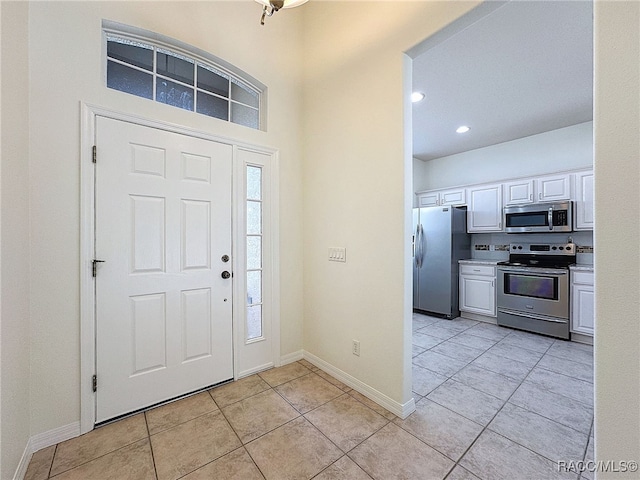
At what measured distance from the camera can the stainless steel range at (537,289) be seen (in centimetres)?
333

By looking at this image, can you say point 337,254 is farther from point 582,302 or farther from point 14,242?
point 582,302

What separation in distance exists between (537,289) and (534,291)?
4 centimetres

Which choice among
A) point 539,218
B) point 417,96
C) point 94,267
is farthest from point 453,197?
point 94,267

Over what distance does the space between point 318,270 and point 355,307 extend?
561 mm

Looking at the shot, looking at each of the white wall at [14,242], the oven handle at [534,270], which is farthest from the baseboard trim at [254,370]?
the oven handle at [534,270]

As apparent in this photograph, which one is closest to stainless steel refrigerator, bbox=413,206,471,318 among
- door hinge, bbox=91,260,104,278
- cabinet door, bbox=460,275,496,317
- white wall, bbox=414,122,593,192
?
cabinet door, bbox=460,275,496,317

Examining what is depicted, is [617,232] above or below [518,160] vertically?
below

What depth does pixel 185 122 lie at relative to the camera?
2088 millimetres

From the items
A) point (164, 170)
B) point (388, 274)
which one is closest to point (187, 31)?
point (164, 170)

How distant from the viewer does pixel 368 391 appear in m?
2.10

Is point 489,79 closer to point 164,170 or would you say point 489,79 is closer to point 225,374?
point 164,170

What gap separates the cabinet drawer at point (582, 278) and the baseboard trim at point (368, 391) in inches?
113

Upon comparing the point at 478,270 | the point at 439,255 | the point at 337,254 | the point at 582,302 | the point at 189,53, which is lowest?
the point at 582,302

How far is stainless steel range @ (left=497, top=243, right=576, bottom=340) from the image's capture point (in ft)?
10.9
